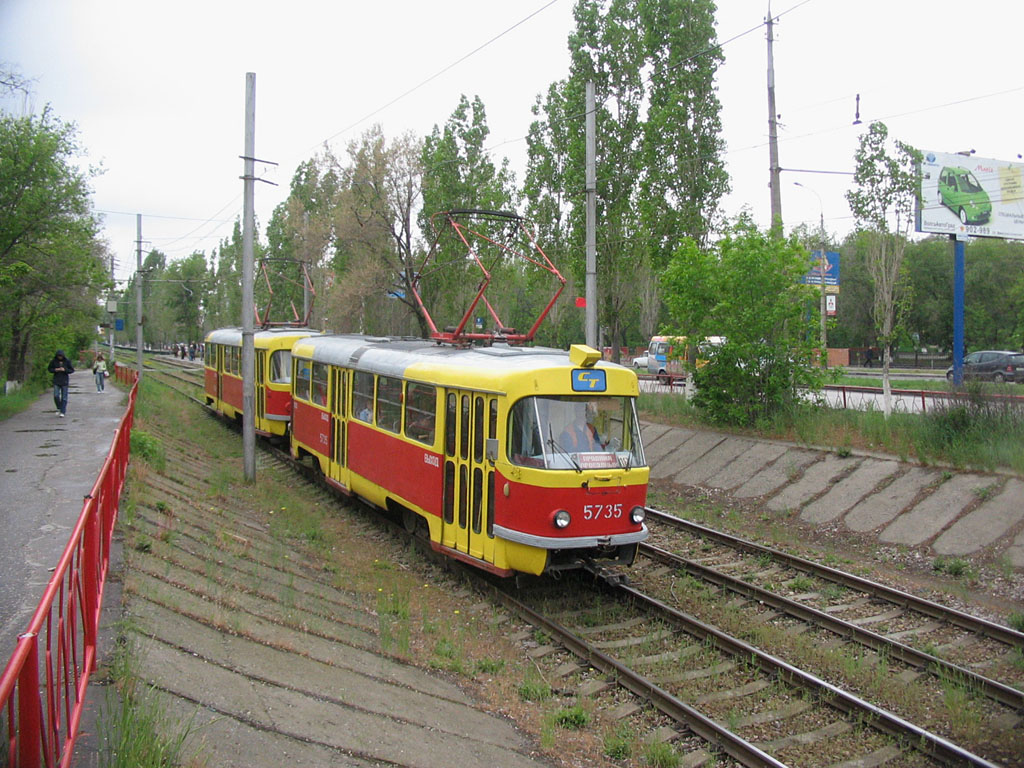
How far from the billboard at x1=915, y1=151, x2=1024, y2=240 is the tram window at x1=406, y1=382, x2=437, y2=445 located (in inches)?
636

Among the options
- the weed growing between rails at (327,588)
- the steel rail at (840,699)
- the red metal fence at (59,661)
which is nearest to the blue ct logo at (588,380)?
the steel rail at (840,699)

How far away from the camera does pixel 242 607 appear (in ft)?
25.8

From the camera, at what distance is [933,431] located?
13422mm

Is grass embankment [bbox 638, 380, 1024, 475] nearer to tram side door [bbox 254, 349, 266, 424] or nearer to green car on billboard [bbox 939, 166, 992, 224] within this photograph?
green car on billboard [bbox 939, 166, 992, 224]

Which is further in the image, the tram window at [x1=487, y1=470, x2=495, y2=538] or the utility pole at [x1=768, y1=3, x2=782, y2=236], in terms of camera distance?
the utility pole at [x1=768, y1=3, x2=782, y2=236]

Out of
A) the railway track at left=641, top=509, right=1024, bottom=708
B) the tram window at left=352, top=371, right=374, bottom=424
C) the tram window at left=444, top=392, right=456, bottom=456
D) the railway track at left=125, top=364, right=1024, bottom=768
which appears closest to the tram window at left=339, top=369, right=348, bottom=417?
the tram window at left=352, top=371, right=374, bottom=424

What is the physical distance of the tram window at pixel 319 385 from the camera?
14805mm

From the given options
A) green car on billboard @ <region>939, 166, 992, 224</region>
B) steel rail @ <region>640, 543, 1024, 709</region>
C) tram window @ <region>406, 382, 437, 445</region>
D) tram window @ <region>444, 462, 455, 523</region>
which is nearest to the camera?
steel rail @ <region>640, 543, 1024, 709</region>

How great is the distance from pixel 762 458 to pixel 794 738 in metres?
9.65

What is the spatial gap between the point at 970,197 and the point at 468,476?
18943 mm

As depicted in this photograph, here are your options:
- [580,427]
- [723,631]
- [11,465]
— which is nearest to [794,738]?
[723,631]

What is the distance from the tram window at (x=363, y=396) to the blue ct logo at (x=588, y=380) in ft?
14.7

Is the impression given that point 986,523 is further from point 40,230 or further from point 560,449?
point 40,230

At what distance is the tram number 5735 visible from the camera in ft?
28.3
